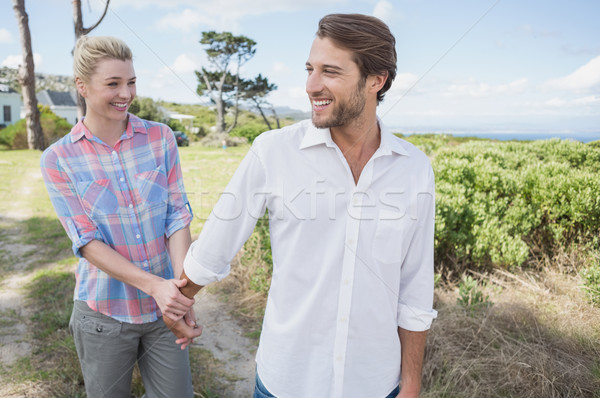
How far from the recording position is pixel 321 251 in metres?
1.65

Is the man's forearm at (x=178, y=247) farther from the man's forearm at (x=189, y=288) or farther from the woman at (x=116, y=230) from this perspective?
the man's forearm at (x=189, y=288)

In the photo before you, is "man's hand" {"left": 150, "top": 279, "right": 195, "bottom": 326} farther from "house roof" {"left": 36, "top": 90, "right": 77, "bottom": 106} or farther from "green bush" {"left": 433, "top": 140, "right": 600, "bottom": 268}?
"house roof" {"left": 36, "top": 90, "right": 77, "bottom": 106}

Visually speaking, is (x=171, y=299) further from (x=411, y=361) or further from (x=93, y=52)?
(x=93, y=52)

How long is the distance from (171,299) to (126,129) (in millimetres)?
942

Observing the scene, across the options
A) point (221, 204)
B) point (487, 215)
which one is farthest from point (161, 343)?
point (487, 215)


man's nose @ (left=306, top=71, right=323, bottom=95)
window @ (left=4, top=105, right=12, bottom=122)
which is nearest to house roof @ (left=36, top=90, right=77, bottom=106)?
window @ (left=4, top=105, right=12, bottom=122)

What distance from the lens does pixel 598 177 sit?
17.8 feet

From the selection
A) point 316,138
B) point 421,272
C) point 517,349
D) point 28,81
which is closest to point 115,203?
point 316,138

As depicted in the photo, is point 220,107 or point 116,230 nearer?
point 116,230

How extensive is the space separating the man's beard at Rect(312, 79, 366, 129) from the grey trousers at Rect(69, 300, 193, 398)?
4.52 ft

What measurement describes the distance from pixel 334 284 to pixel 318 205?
303mm

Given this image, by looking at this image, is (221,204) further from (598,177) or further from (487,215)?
(598,177)

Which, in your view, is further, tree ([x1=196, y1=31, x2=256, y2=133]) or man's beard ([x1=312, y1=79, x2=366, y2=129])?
tree ([x1=196, y1=31, x2=256, y2=133])

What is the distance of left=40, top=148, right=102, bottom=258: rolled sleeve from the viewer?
6.82ft
